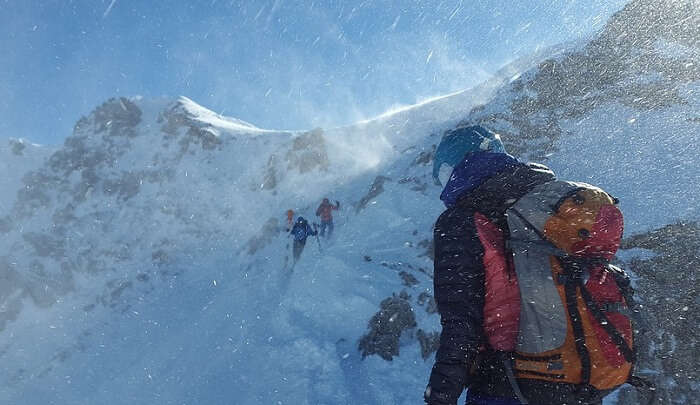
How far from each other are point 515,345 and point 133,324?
29954 mm

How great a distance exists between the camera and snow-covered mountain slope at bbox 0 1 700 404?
9602 millimetres

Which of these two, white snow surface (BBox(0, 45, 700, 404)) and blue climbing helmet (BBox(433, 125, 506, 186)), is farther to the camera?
white snow surface (BBox(0, 45, 700, 404))

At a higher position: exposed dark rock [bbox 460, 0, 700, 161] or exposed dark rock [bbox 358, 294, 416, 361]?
exposed dark rock [bbox 460, 0, 700, 161]

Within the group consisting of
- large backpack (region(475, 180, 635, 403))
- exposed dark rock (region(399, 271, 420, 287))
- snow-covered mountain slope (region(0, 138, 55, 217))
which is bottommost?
large backpack (region(475, 180, 635, 403))

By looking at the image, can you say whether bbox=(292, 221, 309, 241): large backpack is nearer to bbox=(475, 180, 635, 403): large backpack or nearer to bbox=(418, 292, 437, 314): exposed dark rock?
bbox=(418, 292, 437, 314): exposed dark rock

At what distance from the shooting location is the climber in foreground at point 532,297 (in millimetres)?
1811

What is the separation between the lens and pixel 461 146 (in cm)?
240

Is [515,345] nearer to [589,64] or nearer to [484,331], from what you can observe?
[484,331]

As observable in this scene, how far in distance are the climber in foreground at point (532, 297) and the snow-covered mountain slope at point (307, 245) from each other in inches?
15.8

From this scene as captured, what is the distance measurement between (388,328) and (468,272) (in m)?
8.36

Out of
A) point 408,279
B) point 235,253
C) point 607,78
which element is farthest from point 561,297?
point 235,253

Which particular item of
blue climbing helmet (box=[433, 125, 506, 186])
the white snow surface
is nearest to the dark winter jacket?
blue climbing helmet (box=[433, 125, 506, 186])

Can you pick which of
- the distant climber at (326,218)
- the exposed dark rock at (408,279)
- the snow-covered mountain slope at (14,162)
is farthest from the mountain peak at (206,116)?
the exposed dark rock at (408,279)

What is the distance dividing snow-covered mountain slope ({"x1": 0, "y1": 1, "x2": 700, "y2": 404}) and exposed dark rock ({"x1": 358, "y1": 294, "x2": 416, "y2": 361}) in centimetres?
5
